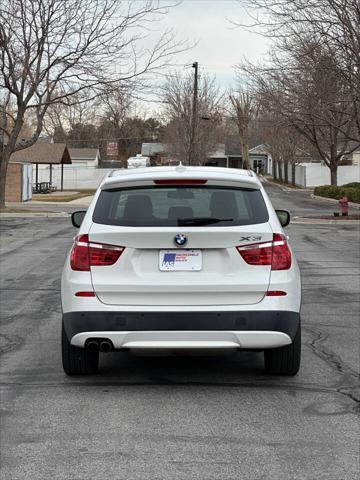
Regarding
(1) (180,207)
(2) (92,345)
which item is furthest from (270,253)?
(2) (92,345)

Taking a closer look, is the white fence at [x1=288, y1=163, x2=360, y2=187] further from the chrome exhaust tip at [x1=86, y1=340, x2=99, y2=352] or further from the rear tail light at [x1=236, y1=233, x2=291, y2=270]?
the chrome exhaust tip at [x1=86, y1=340, x2=99, y2=352]

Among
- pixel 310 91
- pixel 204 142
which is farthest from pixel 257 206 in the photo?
pixel 204 142

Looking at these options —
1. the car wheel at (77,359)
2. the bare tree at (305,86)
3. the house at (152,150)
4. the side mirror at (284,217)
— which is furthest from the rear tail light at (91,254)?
the house at (152,150)

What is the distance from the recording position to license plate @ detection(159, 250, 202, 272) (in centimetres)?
539

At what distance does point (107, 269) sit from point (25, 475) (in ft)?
5.81

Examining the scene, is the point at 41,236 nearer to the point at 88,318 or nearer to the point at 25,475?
the point at 88,318

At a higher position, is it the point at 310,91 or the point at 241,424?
the point at 310,91

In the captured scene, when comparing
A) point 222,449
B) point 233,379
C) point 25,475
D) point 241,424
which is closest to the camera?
point 25,475

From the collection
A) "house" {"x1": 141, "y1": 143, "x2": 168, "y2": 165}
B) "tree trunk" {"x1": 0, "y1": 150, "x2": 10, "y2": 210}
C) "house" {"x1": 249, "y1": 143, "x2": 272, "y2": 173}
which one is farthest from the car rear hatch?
"house" {"x1": 249, "y1": 143, "x2": 272, "y2": 173}

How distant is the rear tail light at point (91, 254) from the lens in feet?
17.7

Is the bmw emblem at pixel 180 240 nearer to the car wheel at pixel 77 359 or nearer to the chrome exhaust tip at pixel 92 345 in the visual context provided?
the chrome exhaust tip at pixel 92 345

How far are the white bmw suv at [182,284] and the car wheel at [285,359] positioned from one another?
27 cm

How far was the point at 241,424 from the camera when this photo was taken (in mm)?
4910

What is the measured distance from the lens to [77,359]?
5902 millimetres
